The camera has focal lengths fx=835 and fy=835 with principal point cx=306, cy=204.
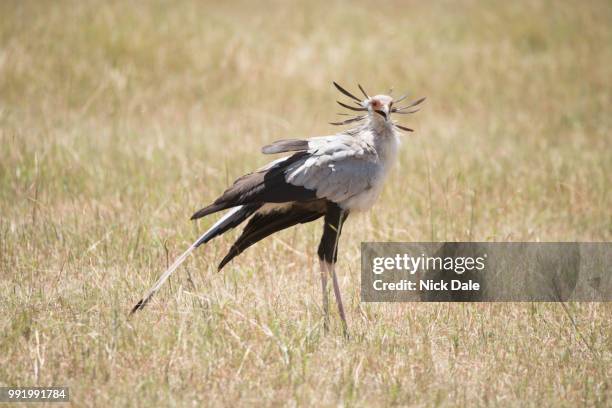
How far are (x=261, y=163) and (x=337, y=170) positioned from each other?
265cm

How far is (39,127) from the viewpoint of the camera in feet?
25.0

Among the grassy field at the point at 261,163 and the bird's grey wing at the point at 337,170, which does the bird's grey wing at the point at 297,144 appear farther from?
the grassy field at the point at 261,163

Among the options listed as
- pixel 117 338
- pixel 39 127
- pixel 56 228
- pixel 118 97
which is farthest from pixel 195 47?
pixel 117 338

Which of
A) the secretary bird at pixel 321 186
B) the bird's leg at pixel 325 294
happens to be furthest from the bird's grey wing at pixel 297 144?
the bird's leg at pixel 325 294

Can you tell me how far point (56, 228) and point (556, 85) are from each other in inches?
260

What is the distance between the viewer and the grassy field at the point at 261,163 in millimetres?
3590

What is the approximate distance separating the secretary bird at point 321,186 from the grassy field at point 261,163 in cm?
35

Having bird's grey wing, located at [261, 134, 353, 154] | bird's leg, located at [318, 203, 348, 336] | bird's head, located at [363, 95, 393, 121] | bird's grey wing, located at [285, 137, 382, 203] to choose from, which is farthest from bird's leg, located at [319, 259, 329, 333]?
bird's head, located at [363, 95, 393, 121]

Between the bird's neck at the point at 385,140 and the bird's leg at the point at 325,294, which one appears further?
the bird's neck at the point at 385,140

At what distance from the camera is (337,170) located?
13.8 ft

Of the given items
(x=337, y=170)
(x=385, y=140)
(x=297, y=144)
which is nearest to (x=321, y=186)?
(x=337, y=170)

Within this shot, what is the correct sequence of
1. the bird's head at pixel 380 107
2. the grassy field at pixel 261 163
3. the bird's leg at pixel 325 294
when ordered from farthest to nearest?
the bird's head at pixel 380 107
the bird's leg at pixel 325 294
the grassy field at pixel 261 163

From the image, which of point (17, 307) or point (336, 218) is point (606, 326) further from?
point (17, 307)

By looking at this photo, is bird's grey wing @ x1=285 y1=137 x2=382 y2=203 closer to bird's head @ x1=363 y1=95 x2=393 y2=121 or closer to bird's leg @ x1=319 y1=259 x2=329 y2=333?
bird's head @ x1=363 y1=95 x2=393 y2=121
